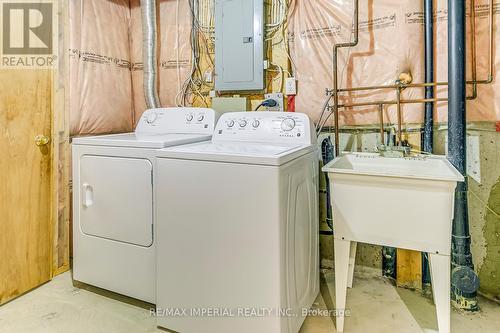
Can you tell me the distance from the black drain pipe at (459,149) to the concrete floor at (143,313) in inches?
6.2

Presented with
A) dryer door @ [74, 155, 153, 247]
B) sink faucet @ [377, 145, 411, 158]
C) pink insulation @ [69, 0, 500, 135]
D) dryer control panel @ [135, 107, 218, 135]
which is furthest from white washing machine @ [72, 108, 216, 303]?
sink faucet @ [377, 145, 411, 158]

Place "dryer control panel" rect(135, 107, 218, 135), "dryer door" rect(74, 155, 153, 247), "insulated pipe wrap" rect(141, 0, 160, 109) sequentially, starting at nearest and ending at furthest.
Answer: "dryer door" rect(74, 155, 153, 247) → "dryer control panel" rect(135, 107, 218, 135) → "insulated pipe wrap" rect(141, 0, 160, 109)

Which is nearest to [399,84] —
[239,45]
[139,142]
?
[239,45]

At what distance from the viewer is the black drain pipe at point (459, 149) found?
1.79 meters

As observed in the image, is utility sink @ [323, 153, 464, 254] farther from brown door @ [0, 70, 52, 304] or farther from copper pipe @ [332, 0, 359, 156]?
brown door @ [0, 70, 52, 304]

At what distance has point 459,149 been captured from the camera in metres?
1.81

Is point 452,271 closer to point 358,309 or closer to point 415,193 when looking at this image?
point 358,309

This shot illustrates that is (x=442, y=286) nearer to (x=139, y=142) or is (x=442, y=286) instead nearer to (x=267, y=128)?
(x=267, y=128)

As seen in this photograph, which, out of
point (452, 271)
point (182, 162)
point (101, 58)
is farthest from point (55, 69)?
point (452, 271)

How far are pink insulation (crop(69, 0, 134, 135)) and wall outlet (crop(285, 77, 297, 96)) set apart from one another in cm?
140

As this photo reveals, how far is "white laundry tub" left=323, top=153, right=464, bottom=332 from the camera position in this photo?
150 centimetres

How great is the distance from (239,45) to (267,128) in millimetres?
775

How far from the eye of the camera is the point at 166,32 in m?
2.80

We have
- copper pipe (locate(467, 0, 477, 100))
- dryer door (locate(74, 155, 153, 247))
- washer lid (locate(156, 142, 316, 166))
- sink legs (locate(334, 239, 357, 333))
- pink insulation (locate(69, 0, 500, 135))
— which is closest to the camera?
washer lid (locate(156, 142, 316, 166))
